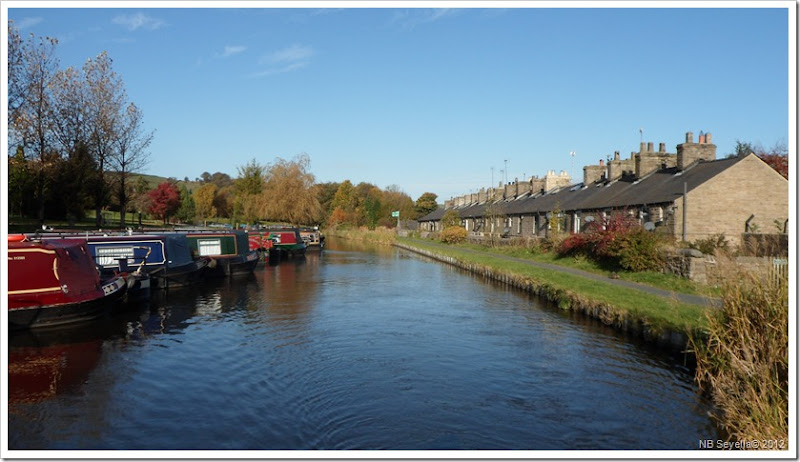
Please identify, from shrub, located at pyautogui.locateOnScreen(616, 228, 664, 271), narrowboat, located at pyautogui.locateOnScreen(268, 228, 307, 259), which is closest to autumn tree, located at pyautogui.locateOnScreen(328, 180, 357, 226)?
narrowboat, located at pyautogui.locateOnScreen(268, 228, 307, 259)

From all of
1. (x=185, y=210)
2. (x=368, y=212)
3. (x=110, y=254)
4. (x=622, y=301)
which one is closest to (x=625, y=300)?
(x=622, y=301)

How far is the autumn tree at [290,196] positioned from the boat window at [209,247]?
32.4 m

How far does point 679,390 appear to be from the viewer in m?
10.1

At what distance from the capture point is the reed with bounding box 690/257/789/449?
6863 millimetres

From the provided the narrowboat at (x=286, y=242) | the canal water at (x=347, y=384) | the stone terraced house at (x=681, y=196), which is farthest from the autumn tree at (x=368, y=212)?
the canal water at (x=347, y=384)

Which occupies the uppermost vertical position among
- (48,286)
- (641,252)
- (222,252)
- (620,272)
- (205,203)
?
(205,203)

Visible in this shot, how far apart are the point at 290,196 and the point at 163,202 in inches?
789

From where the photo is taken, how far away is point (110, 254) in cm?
2019

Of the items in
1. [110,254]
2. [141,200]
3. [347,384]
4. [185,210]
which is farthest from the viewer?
[185,210]

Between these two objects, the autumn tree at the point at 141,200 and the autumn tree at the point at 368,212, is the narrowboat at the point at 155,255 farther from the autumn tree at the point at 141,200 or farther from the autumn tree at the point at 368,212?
the autumn tree at the point at 368,212

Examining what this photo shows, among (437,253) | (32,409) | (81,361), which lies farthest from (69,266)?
(437,253)

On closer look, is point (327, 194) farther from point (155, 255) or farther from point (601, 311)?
point (601, 311)

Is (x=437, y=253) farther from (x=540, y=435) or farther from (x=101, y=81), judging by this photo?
(x=540, y=435)

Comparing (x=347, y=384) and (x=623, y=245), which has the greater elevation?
(x=623, y=245)
